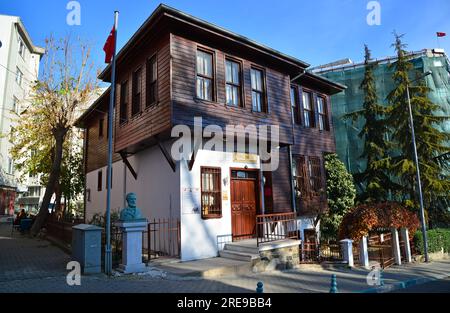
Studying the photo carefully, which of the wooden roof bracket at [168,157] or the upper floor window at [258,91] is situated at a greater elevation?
the upper floor window at [258,91]

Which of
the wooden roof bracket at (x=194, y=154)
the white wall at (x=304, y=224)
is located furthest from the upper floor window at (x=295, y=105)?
the wooden roof bracket at (x=194, y=154)

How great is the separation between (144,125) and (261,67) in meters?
5.25

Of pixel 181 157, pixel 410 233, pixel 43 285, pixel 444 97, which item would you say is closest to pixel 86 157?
pixel 181 157

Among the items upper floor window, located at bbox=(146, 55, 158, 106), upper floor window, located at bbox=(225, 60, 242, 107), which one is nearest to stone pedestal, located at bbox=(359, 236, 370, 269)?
upper floor window, located at bbox=(225, 60, 242, 107)

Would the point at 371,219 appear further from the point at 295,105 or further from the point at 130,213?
the point at 130,213

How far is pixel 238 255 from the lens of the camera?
390 inches

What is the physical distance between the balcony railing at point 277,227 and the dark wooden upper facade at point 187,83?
515 mm

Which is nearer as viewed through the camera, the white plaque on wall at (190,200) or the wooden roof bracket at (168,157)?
the white plaque on wall at (190,200)

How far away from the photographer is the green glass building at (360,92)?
29.1m

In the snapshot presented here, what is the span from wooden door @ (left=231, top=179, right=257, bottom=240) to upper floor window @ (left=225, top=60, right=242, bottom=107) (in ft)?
9.86

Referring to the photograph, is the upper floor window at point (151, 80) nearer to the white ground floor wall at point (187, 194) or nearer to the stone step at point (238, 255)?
the white ground floor wall at point (187, 194)

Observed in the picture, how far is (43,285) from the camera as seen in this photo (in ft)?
22.5

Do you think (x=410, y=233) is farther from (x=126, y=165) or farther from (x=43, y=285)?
(x=43, y=285)

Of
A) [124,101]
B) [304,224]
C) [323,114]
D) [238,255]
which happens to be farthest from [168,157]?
[323,114]
